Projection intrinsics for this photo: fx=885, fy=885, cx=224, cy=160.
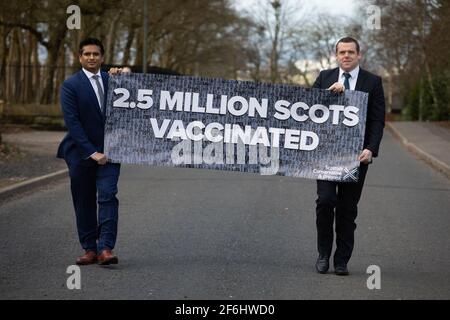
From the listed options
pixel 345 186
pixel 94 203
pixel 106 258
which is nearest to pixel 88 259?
pixel 106 258

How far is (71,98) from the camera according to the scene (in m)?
7.43

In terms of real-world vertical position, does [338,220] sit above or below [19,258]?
above

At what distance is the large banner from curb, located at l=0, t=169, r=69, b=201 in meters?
5.56

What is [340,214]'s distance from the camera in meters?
7.36

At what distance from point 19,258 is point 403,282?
3.44m

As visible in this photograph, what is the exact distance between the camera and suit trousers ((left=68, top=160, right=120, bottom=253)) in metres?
7.48

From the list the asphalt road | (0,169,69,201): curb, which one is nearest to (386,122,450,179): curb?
the asphalt road

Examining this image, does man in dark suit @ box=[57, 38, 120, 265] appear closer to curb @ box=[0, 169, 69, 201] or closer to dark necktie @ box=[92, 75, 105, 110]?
dark necktie @ box=[92, 75, 105, 110]

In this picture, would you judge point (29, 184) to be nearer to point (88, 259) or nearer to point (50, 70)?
point (88, 259)

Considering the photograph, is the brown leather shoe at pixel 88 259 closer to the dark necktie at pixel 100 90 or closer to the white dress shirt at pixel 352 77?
the dark necktie at pixel 100 90

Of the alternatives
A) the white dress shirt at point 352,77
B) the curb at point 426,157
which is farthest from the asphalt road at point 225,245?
the curb at point 426,157

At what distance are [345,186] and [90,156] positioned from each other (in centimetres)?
214
